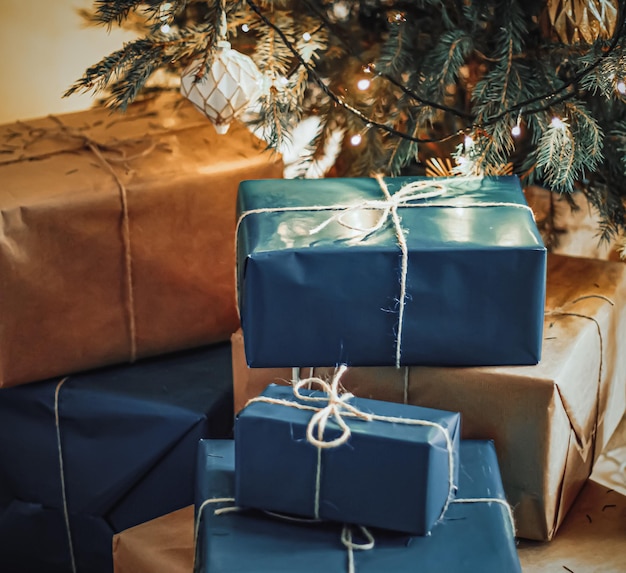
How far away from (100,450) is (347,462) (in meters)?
0.53

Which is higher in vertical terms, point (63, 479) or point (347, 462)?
point (347, 462)

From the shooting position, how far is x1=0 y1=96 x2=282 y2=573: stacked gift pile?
1188 millimetres

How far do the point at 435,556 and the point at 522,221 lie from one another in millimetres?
384

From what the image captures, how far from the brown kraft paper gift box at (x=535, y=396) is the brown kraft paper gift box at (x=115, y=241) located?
7.9 inches

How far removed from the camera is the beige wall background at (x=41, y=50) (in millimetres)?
1658

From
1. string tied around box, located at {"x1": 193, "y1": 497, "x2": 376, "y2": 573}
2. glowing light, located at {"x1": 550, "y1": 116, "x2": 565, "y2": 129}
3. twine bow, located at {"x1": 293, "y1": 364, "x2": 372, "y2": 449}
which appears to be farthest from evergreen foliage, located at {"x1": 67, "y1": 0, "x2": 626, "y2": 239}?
string tied around box, located at {"x1": 193, "y1": 497, "x2": 376, "y2": 573}

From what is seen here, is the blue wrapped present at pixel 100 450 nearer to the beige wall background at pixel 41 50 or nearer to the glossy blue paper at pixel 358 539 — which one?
the glossy blue paper at pixel 358 539

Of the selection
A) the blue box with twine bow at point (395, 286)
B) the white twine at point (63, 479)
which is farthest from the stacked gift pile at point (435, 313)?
the white twine at point (63, 479)

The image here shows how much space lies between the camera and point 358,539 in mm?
887

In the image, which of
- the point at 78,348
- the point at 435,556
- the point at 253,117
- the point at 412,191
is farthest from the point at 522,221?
the point at 78,348

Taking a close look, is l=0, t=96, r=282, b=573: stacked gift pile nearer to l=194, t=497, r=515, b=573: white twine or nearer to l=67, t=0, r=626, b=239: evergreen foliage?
l=67, t=0, r=626, b=239: evergreen foliage

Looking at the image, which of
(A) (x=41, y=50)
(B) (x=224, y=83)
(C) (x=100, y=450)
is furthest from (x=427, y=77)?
(A) (x=41, y=50)

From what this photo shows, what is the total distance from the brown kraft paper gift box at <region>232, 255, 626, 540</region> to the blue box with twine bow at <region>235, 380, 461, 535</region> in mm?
112

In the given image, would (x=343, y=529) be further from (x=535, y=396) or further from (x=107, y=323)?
(x=107, y=323)
